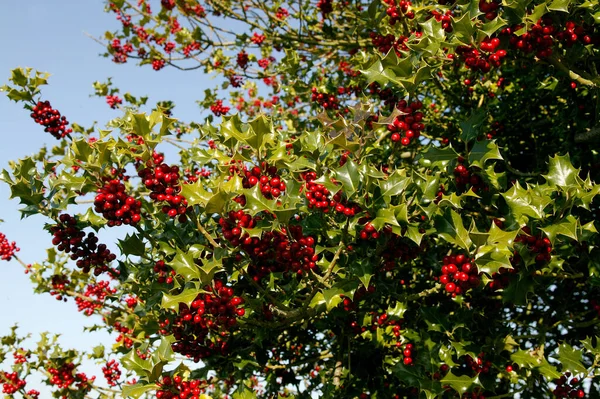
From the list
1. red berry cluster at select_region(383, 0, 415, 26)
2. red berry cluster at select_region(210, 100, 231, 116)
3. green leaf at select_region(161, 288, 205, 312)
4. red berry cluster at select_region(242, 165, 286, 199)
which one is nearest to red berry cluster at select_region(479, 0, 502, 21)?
red berry cluster at select_region(383, 0, 415, 26)

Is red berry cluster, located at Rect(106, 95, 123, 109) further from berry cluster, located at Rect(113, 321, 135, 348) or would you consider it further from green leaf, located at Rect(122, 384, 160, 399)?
green leaf, located at Rect(122, 384, 160, 399)

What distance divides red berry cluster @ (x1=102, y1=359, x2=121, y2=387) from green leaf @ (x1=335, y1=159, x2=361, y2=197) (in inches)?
188

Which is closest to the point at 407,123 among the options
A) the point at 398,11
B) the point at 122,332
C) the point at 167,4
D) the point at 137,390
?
the point at 398,11

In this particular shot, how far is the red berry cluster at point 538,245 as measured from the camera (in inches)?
105

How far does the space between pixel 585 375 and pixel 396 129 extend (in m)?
2.20

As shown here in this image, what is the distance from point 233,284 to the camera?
3.65 metres

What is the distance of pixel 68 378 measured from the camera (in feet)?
19.5

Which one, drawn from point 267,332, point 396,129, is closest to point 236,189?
point 396,129

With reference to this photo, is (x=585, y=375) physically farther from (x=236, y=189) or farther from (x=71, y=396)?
(x=71, y=396)

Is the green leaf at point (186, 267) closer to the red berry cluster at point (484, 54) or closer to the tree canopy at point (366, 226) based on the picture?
the tree canopy at point (366, 226)

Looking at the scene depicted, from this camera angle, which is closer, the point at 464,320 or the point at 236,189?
the point at 236,189

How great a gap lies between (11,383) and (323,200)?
5069 millimetres

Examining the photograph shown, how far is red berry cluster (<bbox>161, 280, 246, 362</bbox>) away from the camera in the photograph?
9.59 ft

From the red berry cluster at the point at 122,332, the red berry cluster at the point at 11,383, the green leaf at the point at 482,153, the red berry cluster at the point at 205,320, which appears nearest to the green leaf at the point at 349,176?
the green leaf at the point at 482,153
